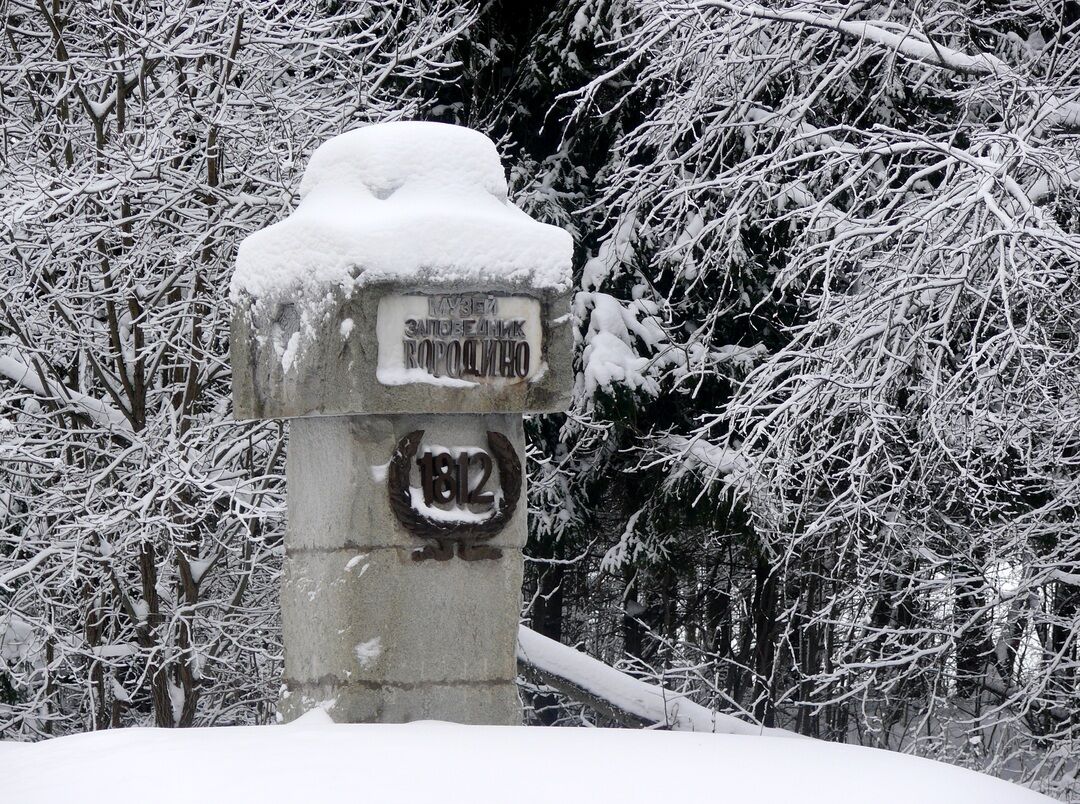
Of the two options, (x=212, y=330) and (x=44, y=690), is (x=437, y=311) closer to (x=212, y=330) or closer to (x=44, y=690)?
(x=212, y=330)

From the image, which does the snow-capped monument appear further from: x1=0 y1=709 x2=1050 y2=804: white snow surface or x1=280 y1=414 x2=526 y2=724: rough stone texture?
x1=0 y1=709 x2=1050 y2=804: white snow surface

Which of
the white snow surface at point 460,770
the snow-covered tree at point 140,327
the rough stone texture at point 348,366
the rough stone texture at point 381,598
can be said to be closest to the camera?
the white snow surface at point 460,770

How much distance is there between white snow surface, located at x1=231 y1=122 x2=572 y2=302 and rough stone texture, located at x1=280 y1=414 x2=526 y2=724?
474 millimetres

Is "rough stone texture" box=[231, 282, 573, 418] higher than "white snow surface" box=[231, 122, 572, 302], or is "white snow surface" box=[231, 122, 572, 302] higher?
"white snow surface" box=[231, 122, 572, 302]

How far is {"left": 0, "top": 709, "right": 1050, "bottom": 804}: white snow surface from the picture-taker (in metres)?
2.91

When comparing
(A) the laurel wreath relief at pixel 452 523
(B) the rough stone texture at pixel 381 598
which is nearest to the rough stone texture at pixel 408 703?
(B) the rough stone texture at pixel 381 598

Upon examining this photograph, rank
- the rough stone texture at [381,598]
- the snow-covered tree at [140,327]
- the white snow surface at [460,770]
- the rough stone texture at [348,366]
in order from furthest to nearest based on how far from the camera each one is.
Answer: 1. the snow-covered tree at [140,327]
2. the rough stone texture at [381,598]
3. the rough stone texture at [348,366]
4. the white snow surface at [460,770]

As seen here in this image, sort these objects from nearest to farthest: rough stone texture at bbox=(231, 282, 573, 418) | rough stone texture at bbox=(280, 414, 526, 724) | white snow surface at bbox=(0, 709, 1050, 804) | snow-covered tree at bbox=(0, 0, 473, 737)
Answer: white snow surface at bbox=(0, 709, 1050, 804), rough stone texture at bbox=(231, 282, 573, 418), rough stone texture at bbox=(280, 414, 526, 724), snow-covered tree at bbox=(0, 0, 473, 737)

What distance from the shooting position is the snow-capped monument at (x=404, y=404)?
14.4ft

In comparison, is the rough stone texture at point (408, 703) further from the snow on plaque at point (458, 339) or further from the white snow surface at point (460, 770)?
the snow on plaque at point (458, 339)

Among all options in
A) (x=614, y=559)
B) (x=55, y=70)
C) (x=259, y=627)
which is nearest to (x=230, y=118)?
(x=55, y=70)

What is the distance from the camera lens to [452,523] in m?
4.51

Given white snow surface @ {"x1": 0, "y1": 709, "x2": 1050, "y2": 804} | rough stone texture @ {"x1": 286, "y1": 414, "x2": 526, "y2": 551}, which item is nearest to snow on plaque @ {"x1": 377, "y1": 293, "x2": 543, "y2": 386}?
rough stone texture @ {"x1": 286, "y1": 414, "x2": 526, "y2": 551}

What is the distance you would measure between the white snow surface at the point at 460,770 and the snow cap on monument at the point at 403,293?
1166 mm
